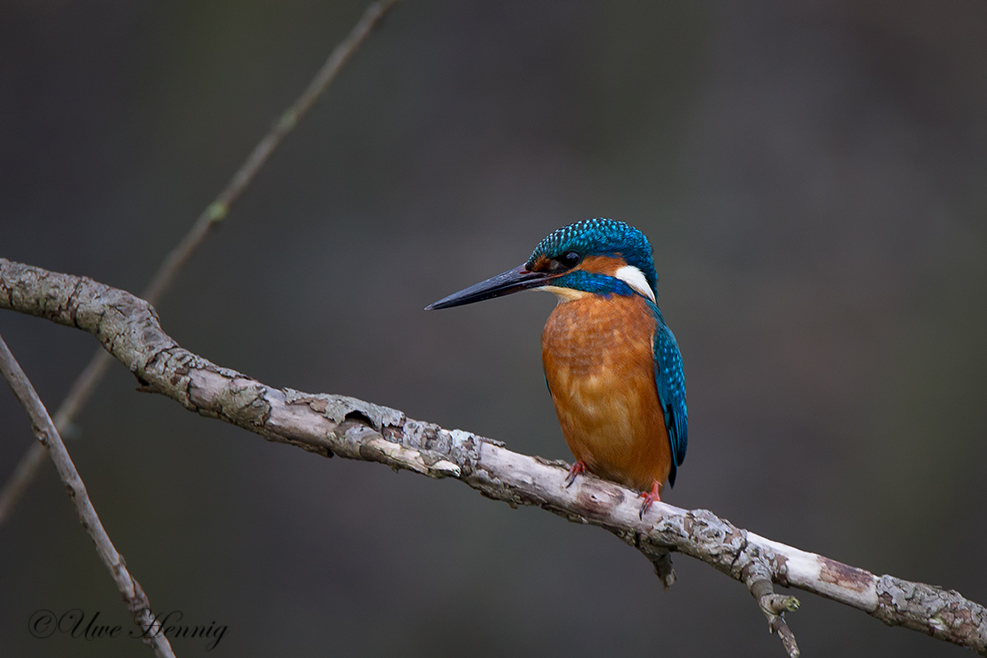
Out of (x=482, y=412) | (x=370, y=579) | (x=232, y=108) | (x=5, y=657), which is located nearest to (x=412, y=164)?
(x=232, y=108)

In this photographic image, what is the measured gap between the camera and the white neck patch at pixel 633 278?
219 cm

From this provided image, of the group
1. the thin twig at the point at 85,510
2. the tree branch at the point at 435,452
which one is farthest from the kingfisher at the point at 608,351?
the thin twig at the point at 85,510

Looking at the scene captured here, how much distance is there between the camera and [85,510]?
1.13m

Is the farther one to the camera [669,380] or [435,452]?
[669,380]

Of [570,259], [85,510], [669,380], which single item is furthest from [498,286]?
[85,510]

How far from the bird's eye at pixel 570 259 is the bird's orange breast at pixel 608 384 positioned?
0.11 m

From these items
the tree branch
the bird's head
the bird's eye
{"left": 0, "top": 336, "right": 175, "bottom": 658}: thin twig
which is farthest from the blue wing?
{"left": 0, "top": 336, "right": 175, "bottom": 658}: thin twig

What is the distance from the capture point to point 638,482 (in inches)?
85.3

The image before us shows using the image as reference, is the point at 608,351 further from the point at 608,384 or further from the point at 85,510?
the point at 85,510

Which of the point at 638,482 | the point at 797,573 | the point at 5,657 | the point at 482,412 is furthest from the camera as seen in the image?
the point at 482,412

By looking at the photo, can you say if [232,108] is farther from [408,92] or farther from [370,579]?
[370,579]

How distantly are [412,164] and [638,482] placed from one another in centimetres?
227

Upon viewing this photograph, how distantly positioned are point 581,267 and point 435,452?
916 millimetres

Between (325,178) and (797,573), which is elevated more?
(325,178)
